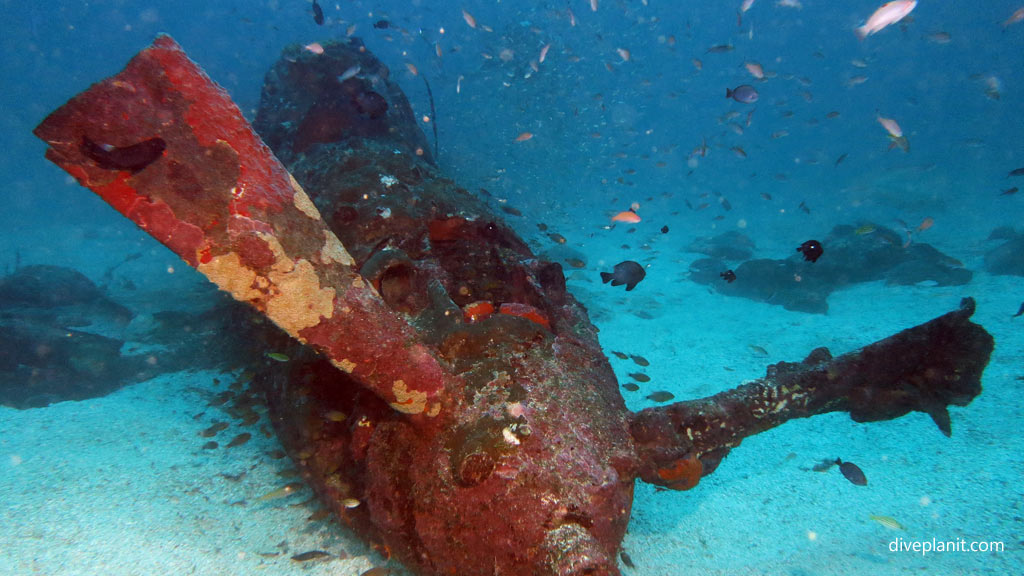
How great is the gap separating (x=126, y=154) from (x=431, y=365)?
6.11 feet

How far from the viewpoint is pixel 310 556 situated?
3.35 meters

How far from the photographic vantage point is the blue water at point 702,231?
3963 millimetres

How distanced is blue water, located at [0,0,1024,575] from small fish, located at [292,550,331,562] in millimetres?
133

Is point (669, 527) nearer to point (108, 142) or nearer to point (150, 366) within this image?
point (108, 142)

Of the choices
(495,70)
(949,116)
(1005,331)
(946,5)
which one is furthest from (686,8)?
(1005,331)

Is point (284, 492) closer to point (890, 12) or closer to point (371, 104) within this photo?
point (371, 104)

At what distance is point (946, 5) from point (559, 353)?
97006 millimetres

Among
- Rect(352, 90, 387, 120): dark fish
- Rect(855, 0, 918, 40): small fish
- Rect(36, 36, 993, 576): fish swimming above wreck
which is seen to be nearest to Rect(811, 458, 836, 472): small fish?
Rect(36, 36, 993, 576): fish swimming above wreck

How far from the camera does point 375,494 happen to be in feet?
9.75

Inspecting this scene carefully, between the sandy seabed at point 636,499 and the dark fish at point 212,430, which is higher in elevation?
the dark fish at point 212,430

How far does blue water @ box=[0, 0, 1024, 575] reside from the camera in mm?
3963

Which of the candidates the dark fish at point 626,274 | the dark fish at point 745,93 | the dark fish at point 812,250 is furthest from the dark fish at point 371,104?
the dark fish at point 745,93

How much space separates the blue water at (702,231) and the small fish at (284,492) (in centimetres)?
23

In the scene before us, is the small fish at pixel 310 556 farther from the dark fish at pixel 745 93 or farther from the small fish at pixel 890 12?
the small fish at pixel 890 12
